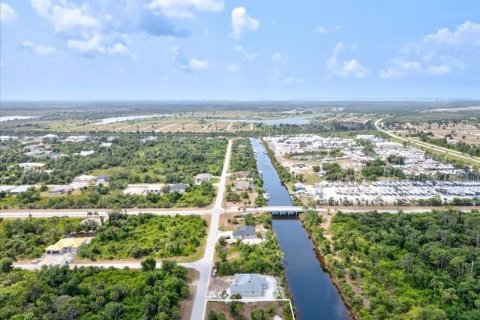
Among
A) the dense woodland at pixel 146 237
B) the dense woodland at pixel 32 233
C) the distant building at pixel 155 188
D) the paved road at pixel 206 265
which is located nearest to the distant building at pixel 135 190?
the distant building at pixel 155 188

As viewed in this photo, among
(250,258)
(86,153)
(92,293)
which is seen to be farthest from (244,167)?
(92,293)

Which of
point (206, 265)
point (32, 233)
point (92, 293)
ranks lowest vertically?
point (206, 265)

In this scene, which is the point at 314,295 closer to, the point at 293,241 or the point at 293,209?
the point at 293,241

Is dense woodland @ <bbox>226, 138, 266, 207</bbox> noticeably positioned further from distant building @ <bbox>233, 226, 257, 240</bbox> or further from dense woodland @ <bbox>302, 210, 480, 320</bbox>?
dense woodland @ <bbox>302, 210, 480, 320</bbox>

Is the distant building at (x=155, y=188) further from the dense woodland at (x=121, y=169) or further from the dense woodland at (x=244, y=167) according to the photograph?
the dense woodland at (x=244, y=167)

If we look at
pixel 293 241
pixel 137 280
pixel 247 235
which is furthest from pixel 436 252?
pixel 137 280

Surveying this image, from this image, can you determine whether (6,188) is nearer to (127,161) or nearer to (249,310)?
(127,161)

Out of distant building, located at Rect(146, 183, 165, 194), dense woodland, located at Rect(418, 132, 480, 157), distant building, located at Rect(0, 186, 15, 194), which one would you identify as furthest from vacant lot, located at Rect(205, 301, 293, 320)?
dense woodland, located at Rect(418, 132, 480, 157)

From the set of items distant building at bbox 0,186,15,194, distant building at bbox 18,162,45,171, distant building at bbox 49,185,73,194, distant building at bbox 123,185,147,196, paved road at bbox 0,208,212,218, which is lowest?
paved road at bbox 0,208,212,218
